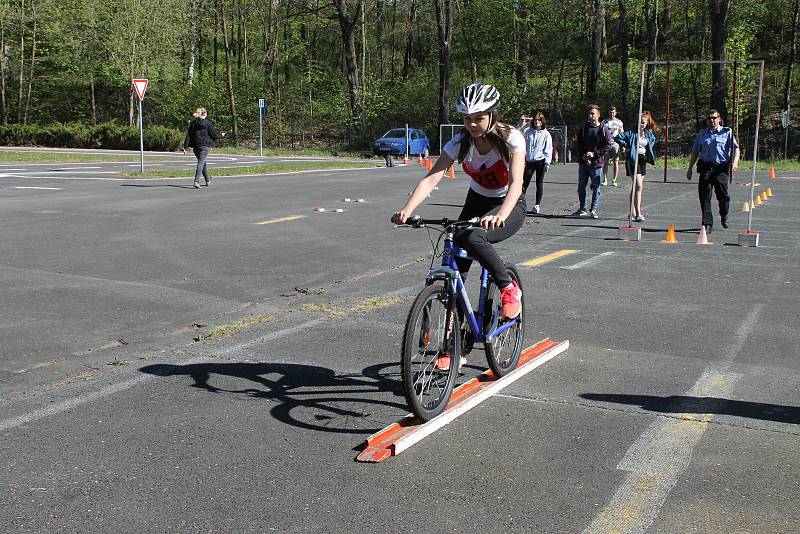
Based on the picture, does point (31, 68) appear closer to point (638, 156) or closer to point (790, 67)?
point (790, 67)

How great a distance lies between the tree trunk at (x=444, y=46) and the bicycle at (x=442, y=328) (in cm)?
4790

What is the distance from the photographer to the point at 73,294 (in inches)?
354

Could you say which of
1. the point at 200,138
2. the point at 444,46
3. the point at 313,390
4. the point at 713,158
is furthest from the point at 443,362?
the point at 444,46

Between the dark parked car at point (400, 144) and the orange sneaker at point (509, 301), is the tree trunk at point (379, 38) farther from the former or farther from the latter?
the orange sneaker at point (509, 301)

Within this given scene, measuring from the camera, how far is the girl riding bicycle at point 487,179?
5270 mm

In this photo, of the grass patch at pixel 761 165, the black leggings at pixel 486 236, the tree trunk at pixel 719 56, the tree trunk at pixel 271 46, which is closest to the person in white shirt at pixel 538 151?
the black leggings at pixel 486 236

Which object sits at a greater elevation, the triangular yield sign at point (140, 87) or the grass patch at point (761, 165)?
the triangular yield sign at point (140, 87)

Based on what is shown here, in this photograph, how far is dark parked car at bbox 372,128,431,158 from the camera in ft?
154

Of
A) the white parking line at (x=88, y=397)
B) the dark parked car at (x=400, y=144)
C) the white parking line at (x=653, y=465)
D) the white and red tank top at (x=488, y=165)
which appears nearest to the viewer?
the white parking line at (x=653, y=465)

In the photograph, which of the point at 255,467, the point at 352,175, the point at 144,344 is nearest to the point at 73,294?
the point at 144,344

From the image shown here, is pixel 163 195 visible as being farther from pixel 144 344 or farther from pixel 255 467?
pixel 255 467

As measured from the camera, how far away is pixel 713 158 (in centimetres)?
1442

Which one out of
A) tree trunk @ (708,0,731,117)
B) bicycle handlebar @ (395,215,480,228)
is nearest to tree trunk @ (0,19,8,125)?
tree trunk @ (708,0,731,117)

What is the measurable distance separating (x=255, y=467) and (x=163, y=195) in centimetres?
1695
